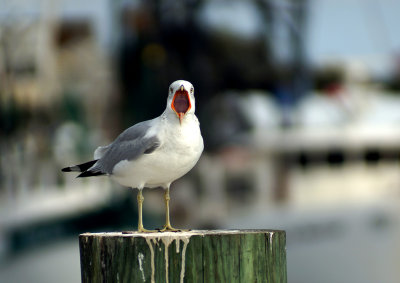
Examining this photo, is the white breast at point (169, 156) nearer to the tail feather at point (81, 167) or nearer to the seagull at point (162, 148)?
the seagull at point (162, 148)

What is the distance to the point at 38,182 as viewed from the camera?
3119cm

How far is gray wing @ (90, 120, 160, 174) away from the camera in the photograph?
546 cm

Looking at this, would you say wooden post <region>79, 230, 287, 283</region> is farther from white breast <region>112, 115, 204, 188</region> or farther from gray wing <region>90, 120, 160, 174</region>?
gray wing <region>90, 120, 160, 174</region>

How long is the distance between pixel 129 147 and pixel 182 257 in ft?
3.59

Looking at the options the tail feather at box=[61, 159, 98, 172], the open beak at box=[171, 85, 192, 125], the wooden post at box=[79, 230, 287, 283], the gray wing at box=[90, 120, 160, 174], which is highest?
the open beak at box=[171, 85, 192, 125]

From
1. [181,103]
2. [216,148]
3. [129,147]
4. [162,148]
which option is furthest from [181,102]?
[216,148]

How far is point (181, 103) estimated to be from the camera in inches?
208

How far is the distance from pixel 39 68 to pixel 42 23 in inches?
59.3

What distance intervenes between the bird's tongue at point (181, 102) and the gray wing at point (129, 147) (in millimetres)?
240

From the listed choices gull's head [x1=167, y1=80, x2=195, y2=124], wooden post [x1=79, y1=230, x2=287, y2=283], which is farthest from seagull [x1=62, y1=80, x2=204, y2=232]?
wooden post [x1=79, y1=230, x2=287, y2=283]

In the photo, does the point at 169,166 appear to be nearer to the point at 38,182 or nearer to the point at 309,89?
the point at 38,182

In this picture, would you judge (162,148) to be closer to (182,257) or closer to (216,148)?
(182,257)

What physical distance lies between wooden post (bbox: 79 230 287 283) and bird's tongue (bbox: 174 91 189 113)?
0.78 metres

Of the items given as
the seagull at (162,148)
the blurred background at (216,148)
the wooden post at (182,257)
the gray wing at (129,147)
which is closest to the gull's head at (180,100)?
the seagull at (162,148)
